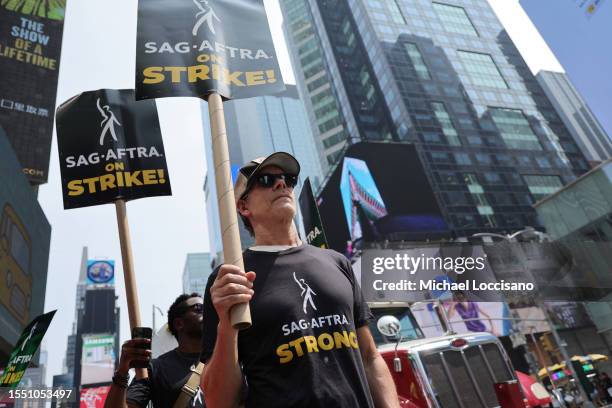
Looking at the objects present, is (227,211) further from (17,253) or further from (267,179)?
(17,253)

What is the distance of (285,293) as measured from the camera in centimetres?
193

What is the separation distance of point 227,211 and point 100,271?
11220cm

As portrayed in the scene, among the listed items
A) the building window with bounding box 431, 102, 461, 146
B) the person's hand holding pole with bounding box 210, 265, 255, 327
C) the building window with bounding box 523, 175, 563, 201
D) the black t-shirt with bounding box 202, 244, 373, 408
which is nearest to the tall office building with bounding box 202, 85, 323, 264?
the building window with bounding box 431, 102, 461, 146

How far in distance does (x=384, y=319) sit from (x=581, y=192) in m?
24.9

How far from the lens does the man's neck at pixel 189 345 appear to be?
12.2 feet

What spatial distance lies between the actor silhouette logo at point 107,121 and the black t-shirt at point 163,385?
240cm

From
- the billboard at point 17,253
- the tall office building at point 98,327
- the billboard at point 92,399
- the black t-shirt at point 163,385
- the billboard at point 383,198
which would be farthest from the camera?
the tall office building at point 98,327

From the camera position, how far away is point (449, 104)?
2795 inches

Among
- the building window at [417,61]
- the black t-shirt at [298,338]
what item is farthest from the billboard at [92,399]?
the building window at [417,61]

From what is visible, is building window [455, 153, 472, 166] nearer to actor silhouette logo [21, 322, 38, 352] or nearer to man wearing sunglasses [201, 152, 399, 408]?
actor silhouette logo [21, 322, 38, 352]

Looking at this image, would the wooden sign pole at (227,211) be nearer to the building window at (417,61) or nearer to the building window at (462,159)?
the building window at (462,159)

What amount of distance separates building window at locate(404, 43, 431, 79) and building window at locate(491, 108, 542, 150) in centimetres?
1352

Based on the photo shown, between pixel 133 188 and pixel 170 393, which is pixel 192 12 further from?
pixel 170 393

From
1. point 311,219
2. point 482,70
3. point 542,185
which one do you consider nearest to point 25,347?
point 311,219
